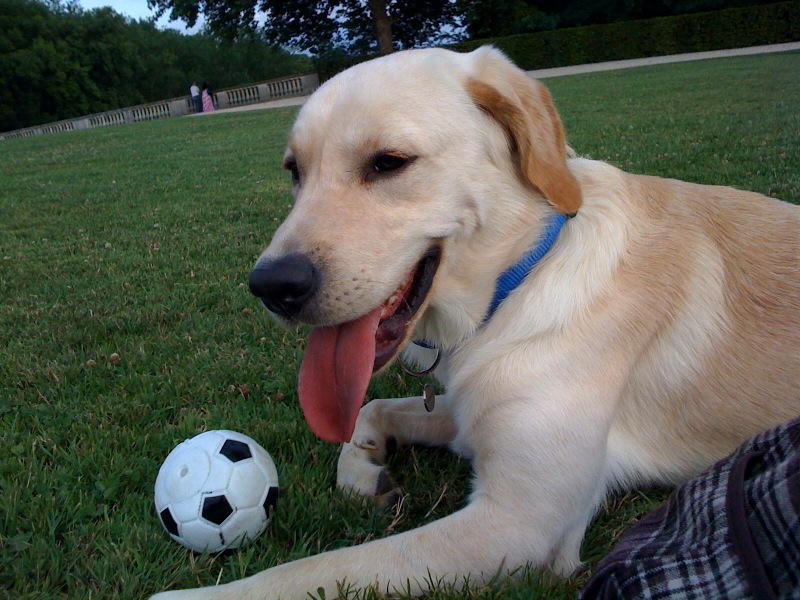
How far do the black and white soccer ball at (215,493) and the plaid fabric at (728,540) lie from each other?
1.10 meters

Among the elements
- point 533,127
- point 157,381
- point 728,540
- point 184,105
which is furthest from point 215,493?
Answer: point 184,105

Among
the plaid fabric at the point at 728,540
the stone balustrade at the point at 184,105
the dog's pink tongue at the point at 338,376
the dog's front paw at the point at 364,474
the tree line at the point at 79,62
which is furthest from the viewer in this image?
the tree line at the point at 79,62

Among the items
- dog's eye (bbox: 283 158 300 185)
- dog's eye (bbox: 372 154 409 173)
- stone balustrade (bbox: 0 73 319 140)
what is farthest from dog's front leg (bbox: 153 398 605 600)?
stone balustrade (bbox: 0 73 319 140)

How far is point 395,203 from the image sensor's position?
2314 mm

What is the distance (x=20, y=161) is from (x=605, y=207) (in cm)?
1554

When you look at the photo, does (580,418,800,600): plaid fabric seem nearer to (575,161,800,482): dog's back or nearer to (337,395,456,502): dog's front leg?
(575,161,800,482): dog's back

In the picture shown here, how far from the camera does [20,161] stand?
14867 mm

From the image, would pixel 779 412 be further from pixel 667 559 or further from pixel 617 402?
pixel 667 559

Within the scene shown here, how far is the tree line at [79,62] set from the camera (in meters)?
55.9

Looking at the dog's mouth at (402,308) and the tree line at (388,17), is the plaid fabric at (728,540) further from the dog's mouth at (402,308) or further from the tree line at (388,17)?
the tree line at (388,17)

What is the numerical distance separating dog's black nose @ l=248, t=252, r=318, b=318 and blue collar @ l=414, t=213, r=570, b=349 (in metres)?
0.70

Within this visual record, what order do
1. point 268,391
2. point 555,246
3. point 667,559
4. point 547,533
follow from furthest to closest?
point 268,391 → point 555,246 → point 547,533 → point 667,559

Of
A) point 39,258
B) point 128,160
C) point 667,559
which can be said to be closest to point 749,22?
point 128,160

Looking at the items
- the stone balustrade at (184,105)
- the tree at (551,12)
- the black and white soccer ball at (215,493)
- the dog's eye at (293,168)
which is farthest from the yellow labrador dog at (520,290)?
the tree at (551,12)
